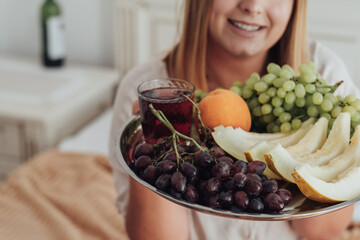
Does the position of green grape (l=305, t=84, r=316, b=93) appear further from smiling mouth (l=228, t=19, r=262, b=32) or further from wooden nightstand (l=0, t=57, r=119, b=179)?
wooden nightstand (l=0, t=57, r=119, b=179)

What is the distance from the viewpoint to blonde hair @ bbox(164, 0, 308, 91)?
1.01 m

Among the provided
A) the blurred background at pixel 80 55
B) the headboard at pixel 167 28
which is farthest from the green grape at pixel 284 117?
the headboard at pixel 167 28

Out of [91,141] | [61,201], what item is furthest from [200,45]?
[91,141]

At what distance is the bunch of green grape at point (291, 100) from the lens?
0.69 meters

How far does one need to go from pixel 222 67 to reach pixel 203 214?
0.36 meters

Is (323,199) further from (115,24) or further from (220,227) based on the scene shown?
(115,24)

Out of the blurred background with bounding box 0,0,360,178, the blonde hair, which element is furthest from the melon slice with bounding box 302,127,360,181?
the blurred background with bounding box 0,0,360,178

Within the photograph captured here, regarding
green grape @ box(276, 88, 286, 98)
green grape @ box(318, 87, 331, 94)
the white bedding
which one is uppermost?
green grape @ box(318, 87, 331, 94)

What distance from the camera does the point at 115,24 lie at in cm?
226

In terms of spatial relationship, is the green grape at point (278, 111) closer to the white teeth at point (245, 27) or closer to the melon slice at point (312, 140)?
the melon slice at point (312, 140)

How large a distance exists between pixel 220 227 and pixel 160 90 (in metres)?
0.45

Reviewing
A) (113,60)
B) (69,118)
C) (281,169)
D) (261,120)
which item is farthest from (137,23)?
(281,169)

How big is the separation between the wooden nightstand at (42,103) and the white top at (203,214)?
975mm

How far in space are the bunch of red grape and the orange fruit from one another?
9 centimetres
